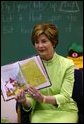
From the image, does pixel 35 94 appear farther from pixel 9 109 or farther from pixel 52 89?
pixel 9 109

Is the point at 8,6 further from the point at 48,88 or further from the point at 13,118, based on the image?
the point at 48,88

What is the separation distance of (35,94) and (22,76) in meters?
0.16

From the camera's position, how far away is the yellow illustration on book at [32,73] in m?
2.33

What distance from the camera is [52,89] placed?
2.46 metres

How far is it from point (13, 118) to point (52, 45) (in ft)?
4.79

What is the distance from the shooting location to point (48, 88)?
245 cm

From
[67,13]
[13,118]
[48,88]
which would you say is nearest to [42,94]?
[48,88]

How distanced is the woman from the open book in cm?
10

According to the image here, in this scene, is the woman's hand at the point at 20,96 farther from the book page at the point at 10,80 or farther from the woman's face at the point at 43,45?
the woman's face at the point at 43,45

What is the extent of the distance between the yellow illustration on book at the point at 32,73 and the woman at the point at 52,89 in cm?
12

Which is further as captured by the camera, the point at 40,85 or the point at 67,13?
the point at 67,13

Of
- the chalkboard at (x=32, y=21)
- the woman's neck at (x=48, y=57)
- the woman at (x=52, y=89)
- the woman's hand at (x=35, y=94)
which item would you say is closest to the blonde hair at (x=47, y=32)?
the woman at (x=52, y=89)

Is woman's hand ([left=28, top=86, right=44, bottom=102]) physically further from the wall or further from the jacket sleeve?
the wall

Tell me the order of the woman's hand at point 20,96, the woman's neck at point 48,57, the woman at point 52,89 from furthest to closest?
the woman's neck at point 48,57
the woman at point 52,89
the woman's hand at point 20,96
